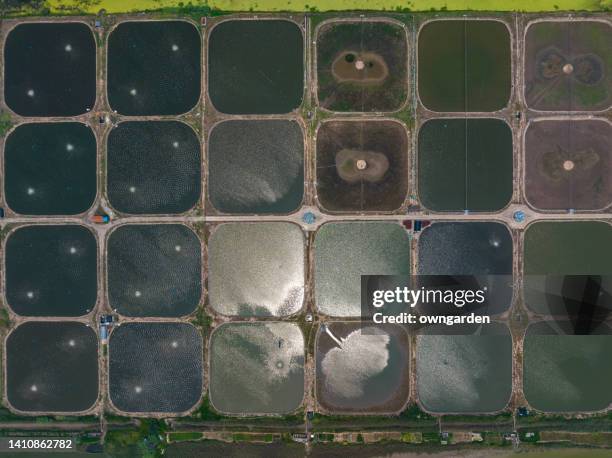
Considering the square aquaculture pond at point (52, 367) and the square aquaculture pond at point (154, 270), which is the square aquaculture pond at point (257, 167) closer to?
the square aquaculture pond at point (154, 270)

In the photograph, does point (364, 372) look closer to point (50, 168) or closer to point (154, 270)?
point (154, 270)

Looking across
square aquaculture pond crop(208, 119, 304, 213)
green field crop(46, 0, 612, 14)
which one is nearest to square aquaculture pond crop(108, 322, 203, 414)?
square aquaculture pond crop(208, 119, 304, 213)

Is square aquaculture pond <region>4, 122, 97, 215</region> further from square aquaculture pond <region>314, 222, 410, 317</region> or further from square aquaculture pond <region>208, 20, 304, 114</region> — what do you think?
square aquaculture pond <region>314, 222, 410, 317</region>

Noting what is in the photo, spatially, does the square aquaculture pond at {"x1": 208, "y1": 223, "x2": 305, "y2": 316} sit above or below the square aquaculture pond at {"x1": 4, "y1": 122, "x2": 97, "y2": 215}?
below

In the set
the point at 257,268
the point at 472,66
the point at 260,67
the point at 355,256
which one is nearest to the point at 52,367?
the point at 257,268

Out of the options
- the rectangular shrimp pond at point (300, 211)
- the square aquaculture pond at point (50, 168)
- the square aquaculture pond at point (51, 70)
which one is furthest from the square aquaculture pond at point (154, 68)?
the square aquaculture pond at point (50, 168)
